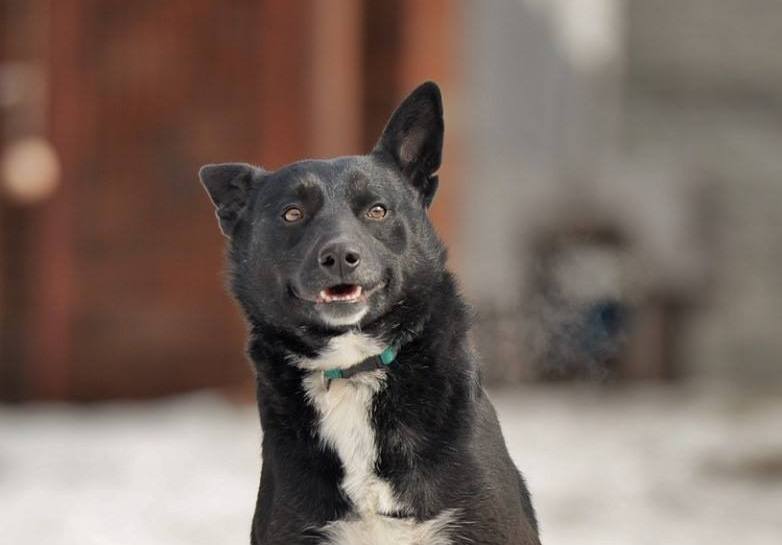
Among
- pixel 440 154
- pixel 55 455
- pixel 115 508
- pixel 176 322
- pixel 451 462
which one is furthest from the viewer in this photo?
pixel 176 322

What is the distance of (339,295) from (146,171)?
21.0ft

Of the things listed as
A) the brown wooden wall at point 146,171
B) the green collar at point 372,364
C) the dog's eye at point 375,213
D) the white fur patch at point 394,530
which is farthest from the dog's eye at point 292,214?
the brown wooden wall at point 146,171

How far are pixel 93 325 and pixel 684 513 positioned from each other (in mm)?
4549

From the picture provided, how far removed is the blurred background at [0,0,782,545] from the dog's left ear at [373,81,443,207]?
2.68 meters

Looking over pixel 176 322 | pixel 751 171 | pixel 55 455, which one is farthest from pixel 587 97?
pixel 55 455

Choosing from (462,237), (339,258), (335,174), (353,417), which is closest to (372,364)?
(353,417)

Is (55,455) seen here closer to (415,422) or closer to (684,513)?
(684,513)

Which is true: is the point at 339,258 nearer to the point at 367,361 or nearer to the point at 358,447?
the point at 367,361

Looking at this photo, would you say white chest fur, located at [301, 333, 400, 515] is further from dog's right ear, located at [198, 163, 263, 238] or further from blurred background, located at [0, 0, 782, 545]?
blurred background, located at [0, 0, 782, 545]

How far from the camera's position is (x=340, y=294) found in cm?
314

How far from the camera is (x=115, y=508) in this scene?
6.30m

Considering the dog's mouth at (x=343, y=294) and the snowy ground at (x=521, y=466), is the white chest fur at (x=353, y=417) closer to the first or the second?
the dog's mouth at (x=343, y=294)

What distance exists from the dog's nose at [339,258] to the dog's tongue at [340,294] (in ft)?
0.21

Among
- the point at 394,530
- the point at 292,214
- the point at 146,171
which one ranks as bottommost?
the point at 394,530
